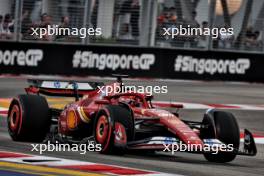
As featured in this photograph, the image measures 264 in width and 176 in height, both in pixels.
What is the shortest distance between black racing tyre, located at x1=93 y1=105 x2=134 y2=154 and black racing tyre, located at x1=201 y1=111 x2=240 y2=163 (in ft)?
3.19

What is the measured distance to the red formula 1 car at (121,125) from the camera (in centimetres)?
1042

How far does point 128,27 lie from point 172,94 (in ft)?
14.5

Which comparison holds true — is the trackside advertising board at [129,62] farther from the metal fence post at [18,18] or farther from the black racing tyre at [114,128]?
the black racing tyre at [114,128]

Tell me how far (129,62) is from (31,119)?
550 inches

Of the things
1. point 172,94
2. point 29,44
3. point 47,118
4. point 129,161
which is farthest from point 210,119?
point 29,44

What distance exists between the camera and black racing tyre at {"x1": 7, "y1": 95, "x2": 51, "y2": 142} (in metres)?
11.6

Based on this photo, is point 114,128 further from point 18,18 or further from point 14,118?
point 18,18

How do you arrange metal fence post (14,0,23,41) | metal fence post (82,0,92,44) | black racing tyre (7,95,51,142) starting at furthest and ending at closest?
metal fence post (82,0,92,44) < metal fence post (14,0,23,41) < black racing tyre (7,95,51,142)

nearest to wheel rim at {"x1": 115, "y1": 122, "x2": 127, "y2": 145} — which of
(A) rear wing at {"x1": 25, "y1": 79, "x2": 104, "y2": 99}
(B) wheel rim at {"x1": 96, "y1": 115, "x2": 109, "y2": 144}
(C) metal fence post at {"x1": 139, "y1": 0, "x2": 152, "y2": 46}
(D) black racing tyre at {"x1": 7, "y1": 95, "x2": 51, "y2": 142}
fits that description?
(B) wheel rim at {"x1": 96, "y1": 115, "x2": 109, "y2": 144}

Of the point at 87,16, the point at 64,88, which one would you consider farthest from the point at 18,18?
the point at 64,88

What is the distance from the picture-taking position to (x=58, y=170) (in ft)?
30.3

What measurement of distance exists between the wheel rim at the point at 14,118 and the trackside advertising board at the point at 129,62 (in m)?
12.6

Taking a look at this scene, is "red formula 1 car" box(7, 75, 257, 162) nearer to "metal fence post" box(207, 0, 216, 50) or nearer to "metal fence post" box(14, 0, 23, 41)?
"metal fence post" box(14, 0, 23, 41)

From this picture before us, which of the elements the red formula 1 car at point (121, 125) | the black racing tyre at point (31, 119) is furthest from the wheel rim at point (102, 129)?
the black racing tyre at point (31, 119)
